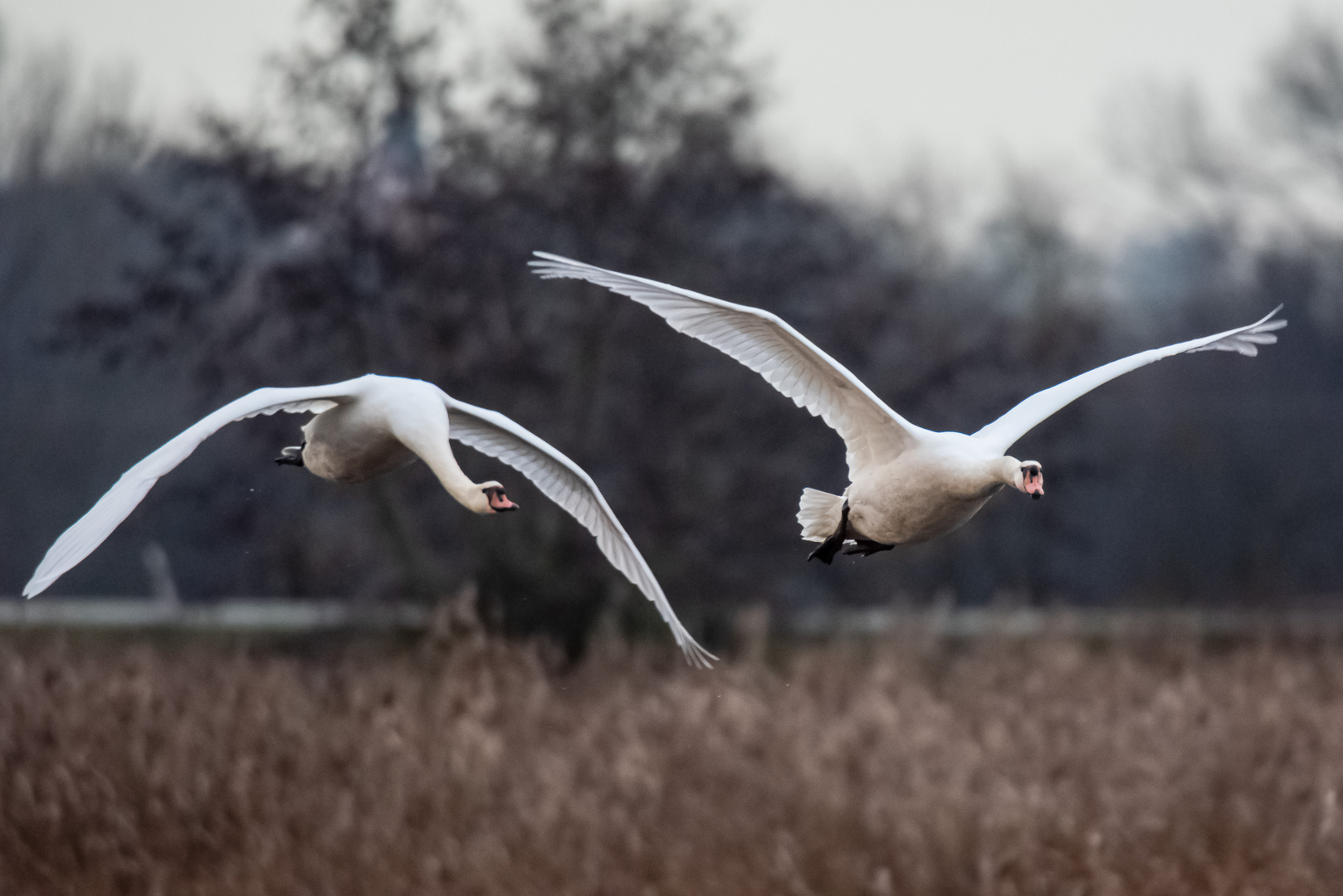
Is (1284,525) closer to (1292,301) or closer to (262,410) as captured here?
(1292,301)

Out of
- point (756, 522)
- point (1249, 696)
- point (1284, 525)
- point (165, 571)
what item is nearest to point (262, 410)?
point (1249, 696)

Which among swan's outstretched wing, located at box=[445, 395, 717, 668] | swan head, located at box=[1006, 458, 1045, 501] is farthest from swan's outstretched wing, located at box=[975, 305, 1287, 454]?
swan's outstretched wing, located at box=[445, 395, 717, 668]

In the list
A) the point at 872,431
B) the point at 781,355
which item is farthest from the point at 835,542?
the point at 781,355

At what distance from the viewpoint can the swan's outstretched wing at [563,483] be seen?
4449 mm

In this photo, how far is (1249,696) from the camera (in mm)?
10656

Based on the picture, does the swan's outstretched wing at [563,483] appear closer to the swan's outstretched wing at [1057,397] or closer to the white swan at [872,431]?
the white swan at [872,431]

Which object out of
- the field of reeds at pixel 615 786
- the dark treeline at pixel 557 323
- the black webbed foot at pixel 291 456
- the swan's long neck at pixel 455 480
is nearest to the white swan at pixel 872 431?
the swan's long neck at pixel 455 480

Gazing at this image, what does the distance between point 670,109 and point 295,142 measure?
4460 mm

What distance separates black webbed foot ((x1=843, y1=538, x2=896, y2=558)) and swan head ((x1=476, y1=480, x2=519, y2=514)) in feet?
4.14

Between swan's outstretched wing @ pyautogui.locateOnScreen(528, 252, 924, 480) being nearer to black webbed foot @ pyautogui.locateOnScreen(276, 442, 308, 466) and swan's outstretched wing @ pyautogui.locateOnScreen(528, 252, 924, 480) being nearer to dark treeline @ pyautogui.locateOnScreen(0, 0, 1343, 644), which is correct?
black webbed foot @ pyautogui.locateOnScreen(276, 442, 308, 466)

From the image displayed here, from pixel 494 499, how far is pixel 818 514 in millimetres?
1997

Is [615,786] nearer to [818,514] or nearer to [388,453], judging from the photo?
[818,514]

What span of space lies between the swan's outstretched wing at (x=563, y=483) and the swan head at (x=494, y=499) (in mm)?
774

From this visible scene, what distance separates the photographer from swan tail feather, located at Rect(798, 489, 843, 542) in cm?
511
